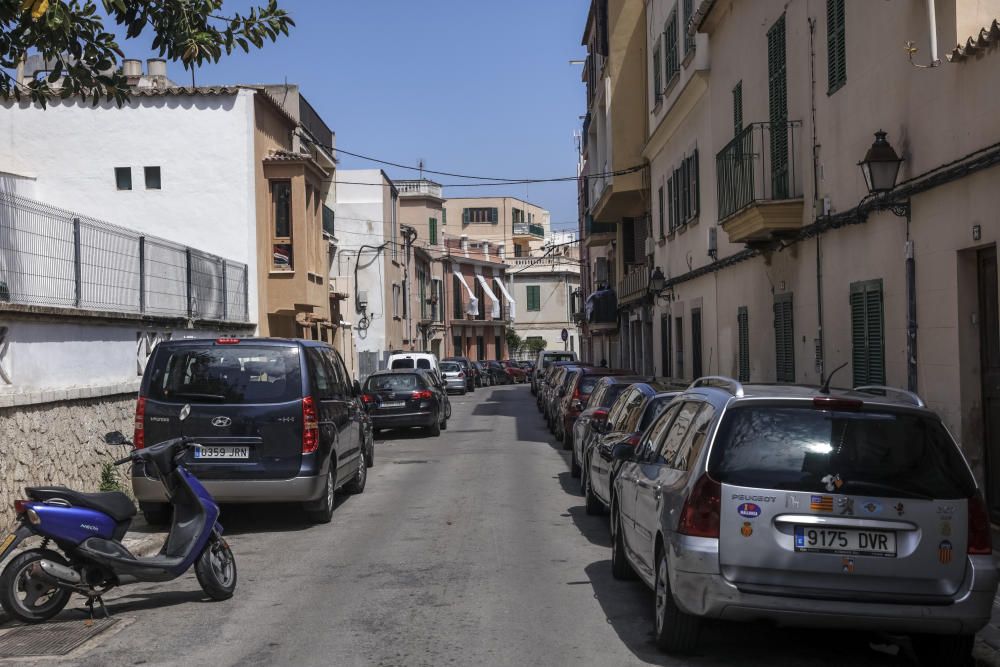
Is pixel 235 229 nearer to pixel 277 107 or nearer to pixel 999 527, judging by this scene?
pixel 277 107

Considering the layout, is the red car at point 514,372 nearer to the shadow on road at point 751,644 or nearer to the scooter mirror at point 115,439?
the scooter mirror at point 115,439

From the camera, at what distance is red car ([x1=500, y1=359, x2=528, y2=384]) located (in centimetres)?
6731

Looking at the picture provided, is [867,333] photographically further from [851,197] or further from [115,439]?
[115,439]

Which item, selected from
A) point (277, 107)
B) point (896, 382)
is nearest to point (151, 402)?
point (896, 382)

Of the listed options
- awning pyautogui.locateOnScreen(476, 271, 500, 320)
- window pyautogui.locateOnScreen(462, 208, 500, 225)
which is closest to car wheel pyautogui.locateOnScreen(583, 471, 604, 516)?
awning pyautogui.locateOnScreen(476, 271, 500, 320)

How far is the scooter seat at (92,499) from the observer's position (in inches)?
290

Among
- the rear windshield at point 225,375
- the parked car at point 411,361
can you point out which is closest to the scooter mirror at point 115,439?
the rear windshield at point 225,375

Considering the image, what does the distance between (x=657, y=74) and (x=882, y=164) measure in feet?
55.8

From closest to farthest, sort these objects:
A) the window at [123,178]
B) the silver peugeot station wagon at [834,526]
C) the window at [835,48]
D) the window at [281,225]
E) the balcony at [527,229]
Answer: the silver peugeot station wagon at [834,526] < the window at [835,48] < the window at [123,178] < the window at [281,225] < the balcony at [527,229]

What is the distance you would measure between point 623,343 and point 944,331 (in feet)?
97.4

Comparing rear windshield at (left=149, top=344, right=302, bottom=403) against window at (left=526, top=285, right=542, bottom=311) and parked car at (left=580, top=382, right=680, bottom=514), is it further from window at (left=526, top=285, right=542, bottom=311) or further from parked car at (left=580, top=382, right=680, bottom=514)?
window at (left=526, top=285, right=542, bottom=311)

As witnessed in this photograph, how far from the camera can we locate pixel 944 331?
1019 centimetres

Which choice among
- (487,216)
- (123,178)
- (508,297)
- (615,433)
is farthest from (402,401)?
(487,216)

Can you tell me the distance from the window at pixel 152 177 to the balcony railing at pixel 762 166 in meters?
14.7
